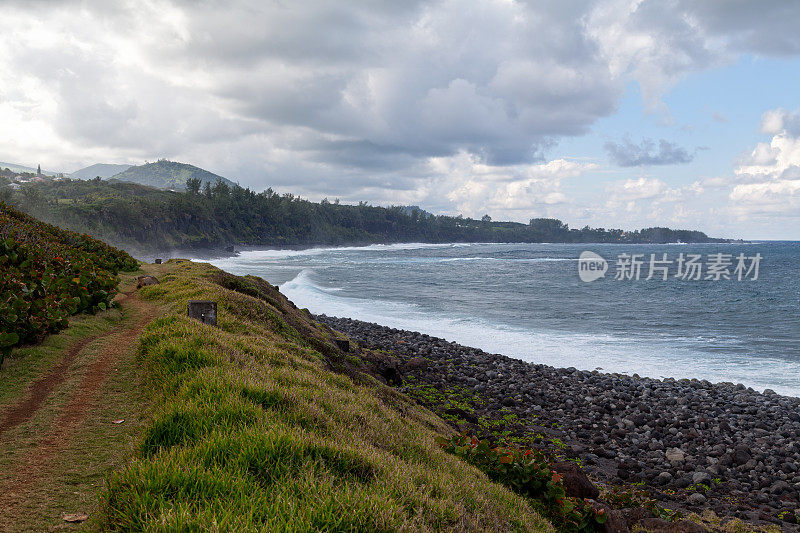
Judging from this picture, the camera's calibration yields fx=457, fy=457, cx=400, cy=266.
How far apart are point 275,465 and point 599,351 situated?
1019 inches

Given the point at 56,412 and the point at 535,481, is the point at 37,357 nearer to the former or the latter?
the point at 56,412

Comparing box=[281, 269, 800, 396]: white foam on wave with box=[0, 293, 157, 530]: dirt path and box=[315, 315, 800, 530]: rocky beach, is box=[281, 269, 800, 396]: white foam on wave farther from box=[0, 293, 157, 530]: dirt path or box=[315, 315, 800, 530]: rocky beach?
box=[0, 293, 157, 530]: dirt path

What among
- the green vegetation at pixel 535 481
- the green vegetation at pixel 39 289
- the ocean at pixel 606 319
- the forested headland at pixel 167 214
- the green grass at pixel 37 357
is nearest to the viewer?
the green vegetation at pixel 535 481

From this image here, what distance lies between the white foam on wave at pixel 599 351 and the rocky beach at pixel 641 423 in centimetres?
275

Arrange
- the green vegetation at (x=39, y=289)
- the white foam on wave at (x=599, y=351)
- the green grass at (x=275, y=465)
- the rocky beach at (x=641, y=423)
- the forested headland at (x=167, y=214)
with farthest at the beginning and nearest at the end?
the forested headland at (x=167, y=214) < the white foam on wave at (x=599, y=351) < the rocky beach at (x=641, y=423) < the green vegetation at (x=39, y=289) < the green grass at (x=275, y=465)

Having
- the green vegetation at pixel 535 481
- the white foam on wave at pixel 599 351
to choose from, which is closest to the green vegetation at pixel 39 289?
the green vegetation at pixel 535 481

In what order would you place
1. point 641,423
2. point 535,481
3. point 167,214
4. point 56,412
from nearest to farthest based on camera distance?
1. point 56,412
2. point 535,481
3. point 641,423
4. point 167,214

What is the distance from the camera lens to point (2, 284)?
9.33 m

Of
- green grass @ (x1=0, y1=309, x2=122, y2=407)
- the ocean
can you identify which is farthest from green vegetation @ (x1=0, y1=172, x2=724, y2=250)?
green grass @ (x1=0, y1=309, x2=122, y2=407)

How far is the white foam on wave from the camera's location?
22.2 m

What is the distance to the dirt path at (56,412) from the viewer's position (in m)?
4.34

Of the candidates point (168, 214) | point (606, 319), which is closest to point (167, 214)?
point (168, 214)

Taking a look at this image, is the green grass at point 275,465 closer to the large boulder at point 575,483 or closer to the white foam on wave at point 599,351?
the large boulder at point 575,483

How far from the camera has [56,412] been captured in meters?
6.21
